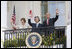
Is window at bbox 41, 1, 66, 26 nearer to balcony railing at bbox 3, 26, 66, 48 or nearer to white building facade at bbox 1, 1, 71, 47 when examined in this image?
white building facade at bbox 1, 1, 71, 47

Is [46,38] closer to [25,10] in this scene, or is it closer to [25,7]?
[25,10]

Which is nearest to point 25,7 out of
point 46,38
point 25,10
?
point 25,10

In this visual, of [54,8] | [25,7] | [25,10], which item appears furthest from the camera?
[25,7]

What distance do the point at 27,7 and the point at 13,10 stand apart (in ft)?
2.93

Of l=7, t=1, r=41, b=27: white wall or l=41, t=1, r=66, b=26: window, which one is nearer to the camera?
l=41, t=1, r=66, b=26: window

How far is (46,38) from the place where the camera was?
12.7 m

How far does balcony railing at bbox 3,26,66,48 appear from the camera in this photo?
12.6 m

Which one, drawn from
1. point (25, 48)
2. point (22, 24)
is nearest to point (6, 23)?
point (22, 24)

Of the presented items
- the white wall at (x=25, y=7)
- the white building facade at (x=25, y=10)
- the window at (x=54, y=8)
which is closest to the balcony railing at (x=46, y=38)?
the white building facade at (x=25, y=10)

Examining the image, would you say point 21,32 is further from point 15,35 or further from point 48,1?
point 48,1

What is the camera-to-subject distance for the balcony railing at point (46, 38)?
41.3ft

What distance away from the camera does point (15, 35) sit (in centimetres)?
1336

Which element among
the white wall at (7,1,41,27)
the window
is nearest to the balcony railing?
the window

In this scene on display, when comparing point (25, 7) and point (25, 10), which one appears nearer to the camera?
point (25, 10)
